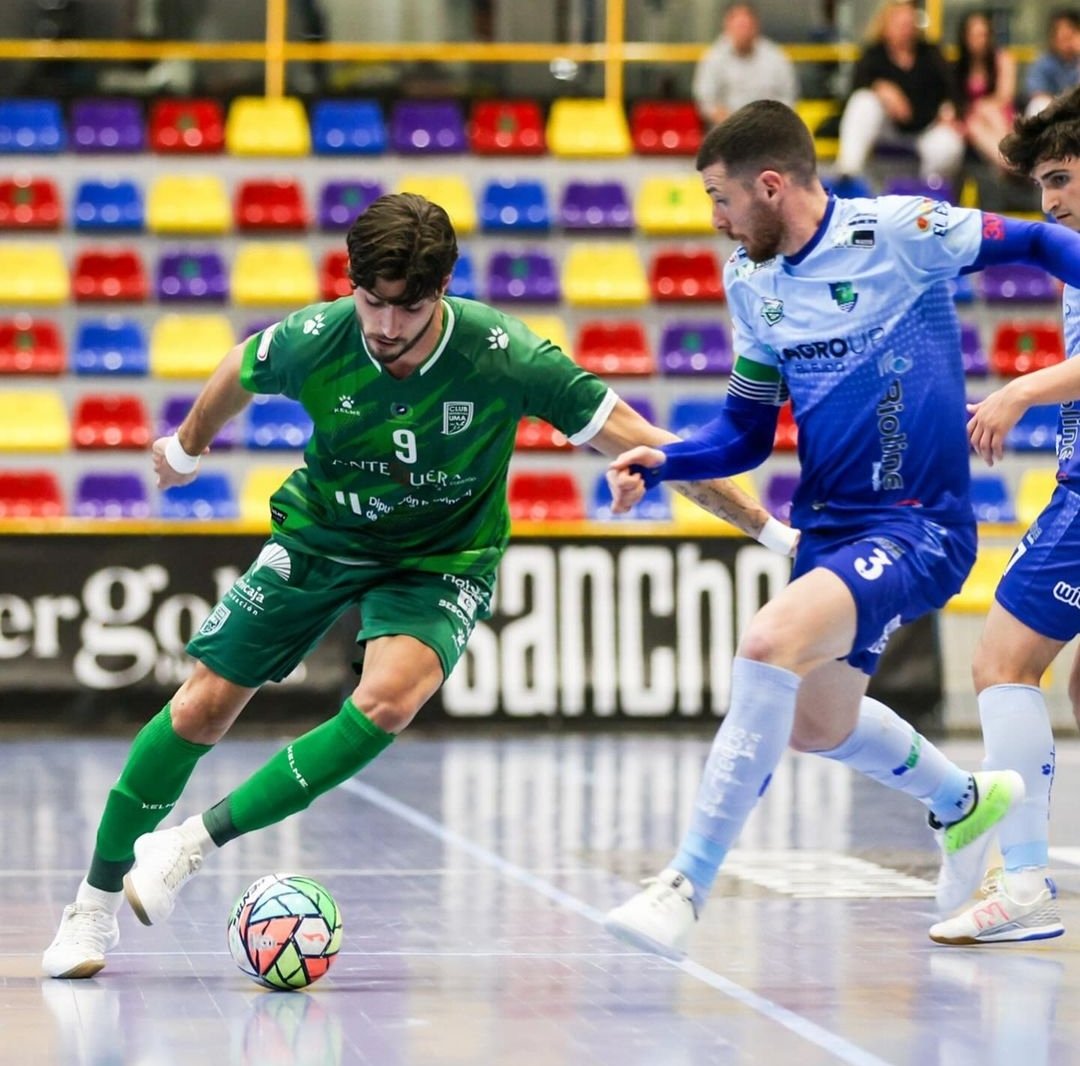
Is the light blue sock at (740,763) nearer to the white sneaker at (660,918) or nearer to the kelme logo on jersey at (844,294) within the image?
the white sneaker at (660,918)

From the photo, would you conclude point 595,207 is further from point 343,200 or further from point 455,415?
point 455,415

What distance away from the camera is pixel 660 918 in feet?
17.1

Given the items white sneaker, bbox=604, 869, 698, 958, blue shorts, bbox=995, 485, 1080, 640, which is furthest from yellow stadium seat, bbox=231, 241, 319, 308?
white sneaker, bbox=604, 869, 698, 958

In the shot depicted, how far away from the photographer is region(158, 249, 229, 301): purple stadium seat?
15.8m

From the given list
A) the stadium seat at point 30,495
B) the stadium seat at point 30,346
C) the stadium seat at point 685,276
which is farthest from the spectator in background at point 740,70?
the stadium seat at point 30,495

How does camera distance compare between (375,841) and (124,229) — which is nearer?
(375,841)

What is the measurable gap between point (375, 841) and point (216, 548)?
5.09m

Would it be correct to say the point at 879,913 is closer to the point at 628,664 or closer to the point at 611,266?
the point at 628,664

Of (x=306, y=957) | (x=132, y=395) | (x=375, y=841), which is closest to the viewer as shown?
(x=306, y=957)

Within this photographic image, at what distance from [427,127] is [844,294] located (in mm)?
11385

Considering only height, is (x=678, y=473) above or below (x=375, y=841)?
above

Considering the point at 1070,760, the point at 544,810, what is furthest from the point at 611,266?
the point at 544,810

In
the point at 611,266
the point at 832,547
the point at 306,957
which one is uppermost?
the point at 611,266

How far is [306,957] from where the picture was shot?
544cm
